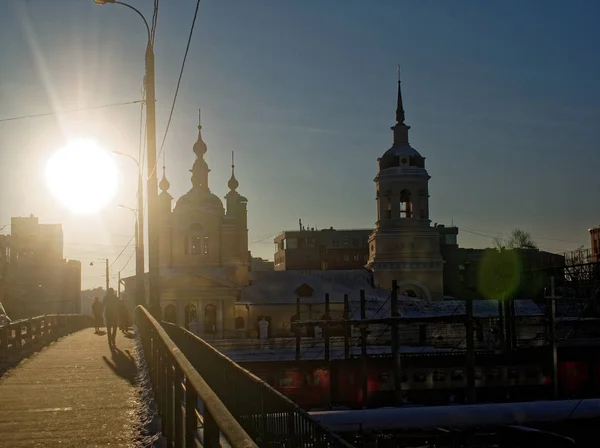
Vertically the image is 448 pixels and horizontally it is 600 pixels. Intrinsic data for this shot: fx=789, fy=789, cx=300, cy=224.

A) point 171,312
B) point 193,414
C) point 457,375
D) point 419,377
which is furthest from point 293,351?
point 193,414

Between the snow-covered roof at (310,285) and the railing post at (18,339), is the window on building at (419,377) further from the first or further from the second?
the railing post at (18,339)

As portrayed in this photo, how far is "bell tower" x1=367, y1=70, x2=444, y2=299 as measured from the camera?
224 feet

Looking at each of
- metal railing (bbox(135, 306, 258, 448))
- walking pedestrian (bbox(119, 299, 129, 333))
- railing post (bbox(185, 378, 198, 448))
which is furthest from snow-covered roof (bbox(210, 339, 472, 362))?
railing post (bbox(185, 378, 198, 448))

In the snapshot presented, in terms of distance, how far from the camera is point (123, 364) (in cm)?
1795

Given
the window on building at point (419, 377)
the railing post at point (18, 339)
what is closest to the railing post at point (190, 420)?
the railing post at point (18, 339)

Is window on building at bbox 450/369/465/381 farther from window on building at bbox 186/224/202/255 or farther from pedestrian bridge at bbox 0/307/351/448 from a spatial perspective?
window on building at bbox 186/224/202/255

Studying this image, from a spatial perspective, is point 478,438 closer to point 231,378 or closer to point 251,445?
point 231,378

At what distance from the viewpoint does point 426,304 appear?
216ft

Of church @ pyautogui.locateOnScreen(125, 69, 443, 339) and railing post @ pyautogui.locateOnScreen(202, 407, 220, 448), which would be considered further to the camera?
church @ pyautogui.locateOnScreen(125, 69, 443, 339)

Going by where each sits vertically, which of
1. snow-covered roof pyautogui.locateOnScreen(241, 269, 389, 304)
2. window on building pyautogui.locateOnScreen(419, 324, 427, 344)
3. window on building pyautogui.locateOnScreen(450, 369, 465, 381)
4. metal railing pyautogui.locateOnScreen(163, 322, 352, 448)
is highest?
snow-covered roof pyautogui.locateOnScreen(241, 269, 389, 304)

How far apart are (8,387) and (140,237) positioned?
27561 mm

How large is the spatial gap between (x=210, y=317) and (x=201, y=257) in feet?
26.2

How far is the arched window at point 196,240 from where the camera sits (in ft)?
252

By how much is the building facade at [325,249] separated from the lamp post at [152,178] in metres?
93.9
